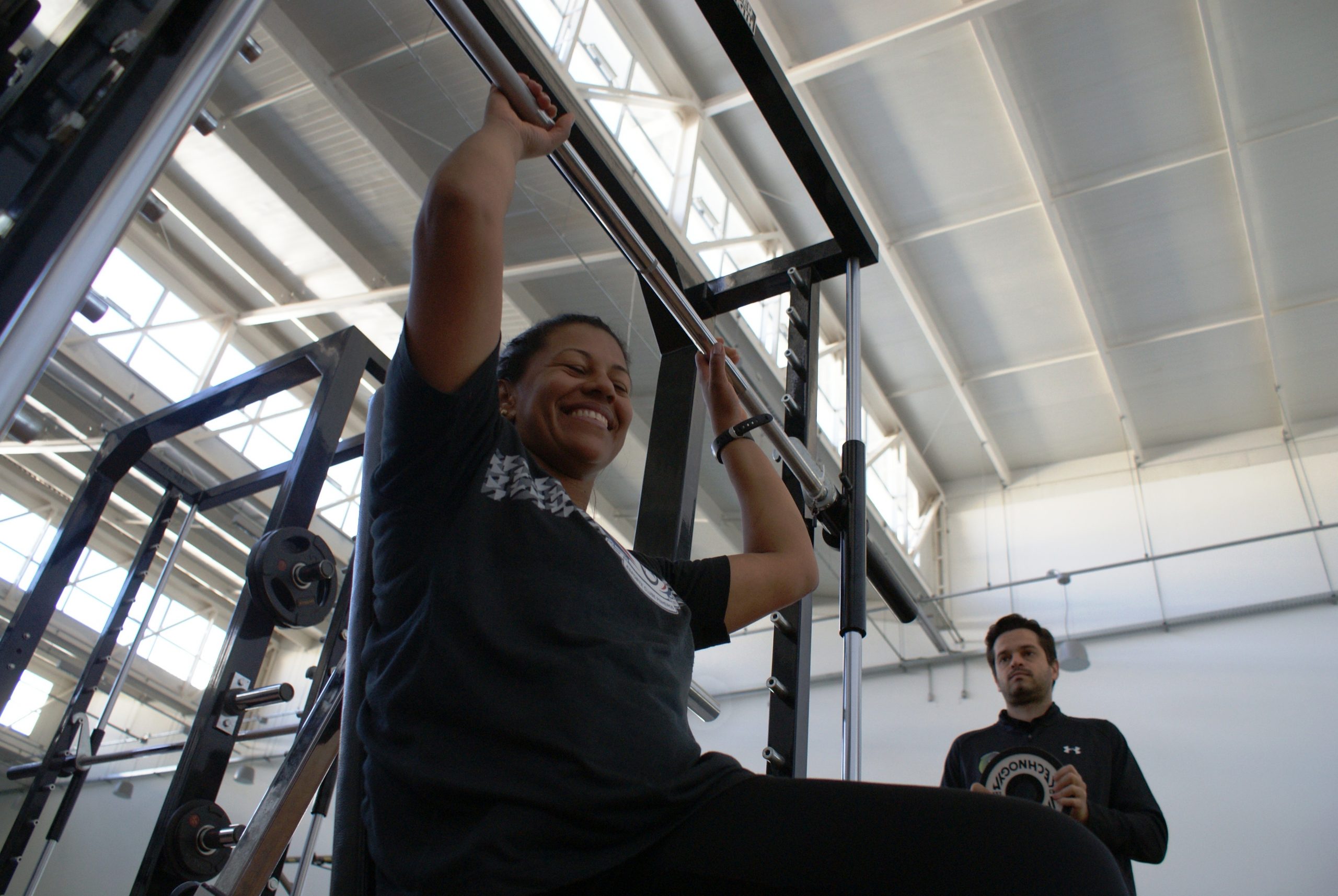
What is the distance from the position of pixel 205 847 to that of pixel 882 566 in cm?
152

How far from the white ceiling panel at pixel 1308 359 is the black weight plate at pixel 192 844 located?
26.8 feet

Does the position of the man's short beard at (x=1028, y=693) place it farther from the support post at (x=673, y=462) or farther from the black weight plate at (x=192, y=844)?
the black weight plate at (x=192, y=844)

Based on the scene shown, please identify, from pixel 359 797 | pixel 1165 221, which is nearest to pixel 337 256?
pixel 1165 221

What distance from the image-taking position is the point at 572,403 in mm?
944

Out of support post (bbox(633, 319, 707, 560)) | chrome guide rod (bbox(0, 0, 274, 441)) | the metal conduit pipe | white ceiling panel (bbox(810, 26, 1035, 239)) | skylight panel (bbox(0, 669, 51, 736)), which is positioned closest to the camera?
chrome guide rod (bbox(0, 0, 274, 441))

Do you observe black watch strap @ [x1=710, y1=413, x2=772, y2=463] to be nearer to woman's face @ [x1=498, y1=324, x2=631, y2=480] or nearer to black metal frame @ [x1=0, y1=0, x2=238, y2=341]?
woman's face @ [x1=498, y1=324, x2=631, y2=480]

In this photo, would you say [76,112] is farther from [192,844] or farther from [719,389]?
[192,844]

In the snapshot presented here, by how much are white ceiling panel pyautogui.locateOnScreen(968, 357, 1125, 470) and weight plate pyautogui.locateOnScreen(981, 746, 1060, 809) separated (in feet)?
23.1

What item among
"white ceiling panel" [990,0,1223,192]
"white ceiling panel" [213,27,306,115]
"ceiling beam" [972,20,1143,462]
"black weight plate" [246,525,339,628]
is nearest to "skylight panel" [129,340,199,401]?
"white ceiling panel" [213,27,306,115]

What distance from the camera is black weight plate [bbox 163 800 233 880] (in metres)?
1.89

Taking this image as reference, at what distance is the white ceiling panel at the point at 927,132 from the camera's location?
6.23 meters

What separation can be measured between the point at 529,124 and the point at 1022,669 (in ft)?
6.79

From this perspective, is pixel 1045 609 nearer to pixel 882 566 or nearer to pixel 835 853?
pixel 882 566

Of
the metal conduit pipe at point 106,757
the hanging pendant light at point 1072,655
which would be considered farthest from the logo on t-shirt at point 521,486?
the hanging pendant light at point 1072,655
